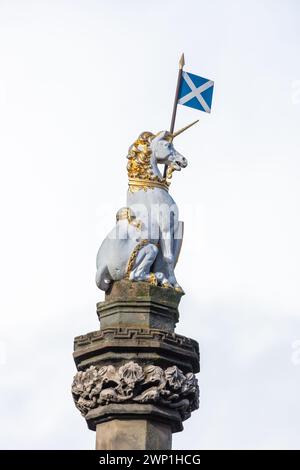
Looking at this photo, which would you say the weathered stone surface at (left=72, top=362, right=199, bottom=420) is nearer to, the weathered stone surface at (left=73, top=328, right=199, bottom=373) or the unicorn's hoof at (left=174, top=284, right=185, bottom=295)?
the weathered stone surface at (left=73, top=328, right=199, bottom=373)

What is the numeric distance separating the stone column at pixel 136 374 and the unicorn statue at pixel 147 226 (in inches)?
24.4

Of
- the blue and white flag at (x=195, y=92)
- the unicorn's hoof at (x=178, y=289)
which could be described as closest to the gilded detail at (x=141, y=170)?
the blue and white flag at (x=195, y=92)

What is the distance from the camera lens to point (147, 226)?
40.2 meters

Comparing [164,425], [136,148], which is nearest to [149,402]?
[164,425]

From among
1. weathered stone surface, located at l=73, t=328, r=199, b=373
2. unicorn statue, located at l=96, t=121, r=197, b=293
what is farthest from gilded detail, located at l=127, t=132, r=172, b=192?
weathered stone surface, located at l=73, t=328, r=199, b=373

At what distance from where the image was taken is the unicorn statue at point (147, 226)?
3972 cm

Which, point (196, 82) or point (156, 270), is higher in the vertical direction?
point (196, 82)

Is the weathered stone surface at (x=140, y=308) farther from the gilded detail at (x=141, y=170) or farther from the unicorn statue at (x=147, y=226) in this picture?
the gilded detail at (x=141, y=170)

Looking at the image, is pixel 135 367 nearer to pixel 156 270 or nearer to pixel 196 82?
pixel 156 270

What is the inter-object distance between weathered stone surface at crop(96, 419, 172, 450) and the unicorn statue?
2958mm

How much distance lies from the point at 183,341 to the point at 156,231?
2542mm

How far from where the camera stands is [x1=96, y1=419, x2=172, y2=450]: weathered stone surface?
38.0 meters

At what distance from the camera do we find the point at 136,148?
41094 millimetres

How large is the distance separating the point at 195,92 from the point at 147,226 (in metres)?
4.11
